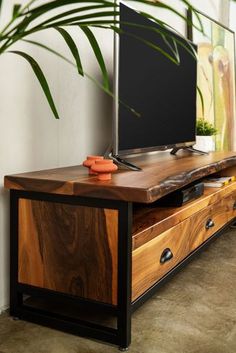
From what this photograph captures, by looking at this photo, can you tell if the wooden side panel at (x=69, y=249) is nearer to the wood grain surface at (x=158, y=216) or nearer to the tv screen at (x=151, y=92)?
the wood grain surface at (x=158, y=216)

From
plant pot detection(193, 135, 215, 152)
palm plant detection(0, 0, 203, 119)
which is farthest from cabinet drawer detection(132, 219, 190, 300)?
plant pot detection(193, 135, 215, 152)

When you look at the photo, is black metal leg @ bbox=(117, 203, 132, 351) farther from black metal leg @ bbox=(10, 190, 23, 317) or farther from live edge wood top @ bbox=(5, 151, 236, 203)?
black metal leg @ bbox=(10, 190, 23, 317)

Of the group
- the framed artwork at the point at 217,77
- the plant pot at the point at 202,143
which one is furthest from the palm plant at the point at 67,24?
the framed artwork at the point at 217,77

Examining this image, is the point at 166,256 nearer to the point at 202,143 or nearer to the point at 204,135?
the point at 202,143

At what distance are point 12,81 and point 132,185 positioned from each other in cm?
68

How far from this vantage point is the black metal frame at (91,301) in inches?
60.9

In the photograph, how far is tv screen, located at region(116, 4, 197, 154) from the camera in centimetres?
203

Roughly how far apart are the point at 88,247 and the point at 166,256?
412 mm

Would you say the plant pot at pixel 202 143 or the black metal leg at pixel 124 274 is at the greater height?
the plant pot at pixel 202 143

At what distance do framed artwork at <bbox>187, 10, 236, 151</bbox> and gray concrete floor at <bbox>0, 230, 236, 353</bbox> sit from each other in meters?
1.61

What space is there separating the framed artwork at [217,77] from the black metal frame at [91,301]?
1972 mm

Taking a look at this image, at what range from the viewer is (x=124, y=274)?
155cm

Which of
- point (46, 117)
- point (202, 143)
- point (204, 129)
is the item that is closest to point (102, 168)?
point (46, 117)

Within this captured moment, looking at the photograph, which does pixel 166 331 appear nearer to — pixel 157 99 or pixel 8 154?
pixel 8 154
